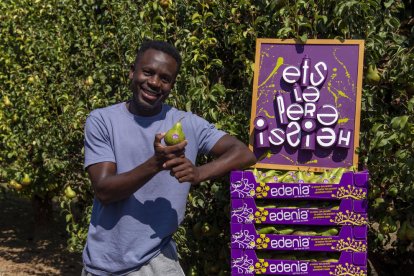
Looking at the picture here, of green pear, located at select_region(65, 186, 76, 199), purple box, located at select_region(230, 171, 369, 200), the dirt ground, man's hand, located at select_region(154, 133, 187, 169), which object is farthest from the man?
the dirt ground

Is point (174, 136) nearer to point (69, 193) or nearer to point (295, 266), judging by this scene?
point (295, 266)

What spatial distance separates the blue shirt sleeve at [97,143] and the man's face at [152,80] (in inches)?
6.5

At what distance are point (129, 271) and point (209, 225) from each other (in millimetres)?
1844

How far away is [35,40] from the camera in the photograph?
7.02m

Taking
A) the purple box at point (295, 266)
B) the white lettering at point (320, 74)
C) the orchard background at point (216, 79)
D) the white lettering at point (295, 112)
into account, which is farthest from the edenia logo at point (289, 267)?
the white lettering at point (320, 74)

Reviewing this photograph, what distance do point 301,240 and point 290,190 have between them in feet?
0.85

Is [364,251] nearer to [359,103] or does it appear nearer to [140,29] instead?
[359,103]

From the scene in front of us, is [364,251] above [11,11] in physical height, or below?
below

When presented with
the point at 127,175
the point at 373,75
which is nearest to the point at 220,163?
the point at 127,175

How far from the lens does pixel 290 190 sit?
3.53 meters

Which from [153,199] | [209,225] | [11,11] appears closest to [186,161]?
[153,199]

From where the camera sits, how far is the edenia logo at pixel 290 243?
11.6 ft

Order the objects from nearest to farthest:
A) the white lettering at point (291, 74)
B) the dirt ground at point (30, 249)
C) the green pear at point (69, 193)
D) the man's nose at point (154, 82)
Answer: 1. the man's nose at point (154, 82)
2. the white lettering at point (291, 74)
3. the green pear at point (69, 193)
4. the dirt ground at point (30, 249)

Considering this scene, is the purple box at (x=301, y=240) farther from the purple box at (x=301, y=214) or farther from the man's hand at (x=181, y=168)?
the man's hand at (x=181, y=168)
